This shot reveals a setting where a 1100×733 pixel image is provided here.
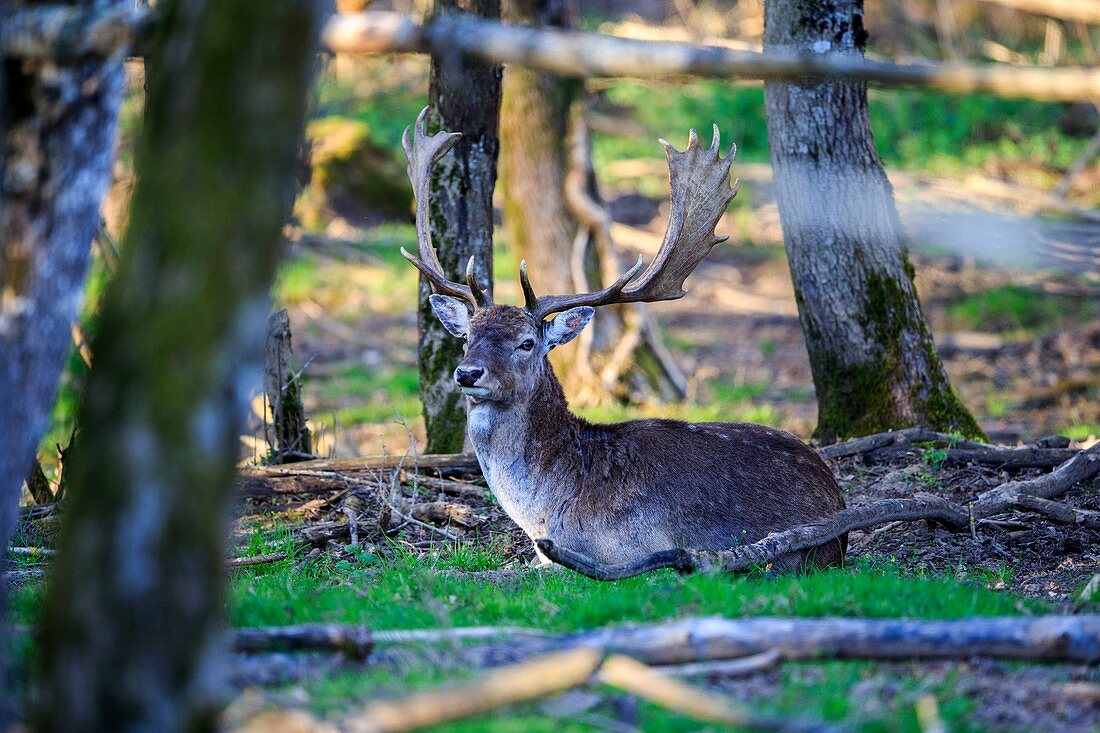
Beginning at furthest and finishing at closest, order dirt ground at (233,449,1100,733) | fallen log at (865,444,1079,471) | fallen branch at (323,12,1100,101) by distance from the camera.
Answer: fallen log at (865,444,1079,471) → dirt ground at (233,449,1100,733) → fallen branch at (323,12,1100,101)

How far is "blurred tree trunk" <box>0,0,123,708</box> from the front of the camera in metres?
3.55

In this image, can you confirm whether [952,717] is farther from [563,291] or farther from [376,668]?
[563,291]

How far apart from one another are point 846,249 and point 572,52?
4.99 meters

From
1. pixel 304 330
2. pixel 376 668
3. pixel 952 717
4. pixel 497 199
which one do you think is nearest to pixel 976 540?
pixel 952 717

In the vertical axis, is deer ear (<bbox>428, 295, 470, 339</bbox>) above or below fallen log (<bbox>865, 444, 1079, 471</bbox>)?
above

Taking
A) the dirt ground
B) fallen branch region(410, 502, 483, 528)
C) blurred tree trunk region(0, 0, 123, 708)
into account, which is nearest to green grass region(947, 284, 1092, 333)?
the dirt ground


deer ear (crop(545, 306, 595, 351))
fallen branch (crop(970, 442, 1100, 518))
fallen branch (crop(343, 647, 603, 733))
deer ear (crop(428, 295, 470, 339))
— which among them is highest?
deer ear (crop(428, 295, 470, 339))

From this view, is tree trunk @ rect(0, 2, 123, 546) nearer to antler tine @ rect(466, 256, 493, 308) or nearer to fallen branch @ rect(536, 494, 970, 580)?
fallen branch @ rect(536, 494, 970, 580)

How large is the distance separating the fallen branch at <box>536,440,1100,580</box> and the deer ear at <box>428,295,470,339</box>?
5.92ft

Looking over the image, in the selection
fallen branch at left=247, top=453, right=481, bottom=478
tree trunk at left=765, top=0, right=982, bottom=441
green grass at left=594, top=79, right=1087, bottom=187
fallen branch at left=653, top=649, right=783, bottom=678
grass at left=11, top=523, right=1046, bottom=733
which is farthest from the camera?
green grass at left=594, top=79, right=1087, bottom=187

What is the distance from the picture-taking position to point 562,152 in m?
11.9

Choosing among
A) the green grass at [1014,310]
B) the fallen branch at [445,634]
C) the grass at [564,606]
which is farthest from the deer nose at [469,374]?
the green grass at [1014,310]

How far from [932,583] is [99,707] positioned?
3801 mm

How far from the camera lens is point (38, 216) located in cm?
358
